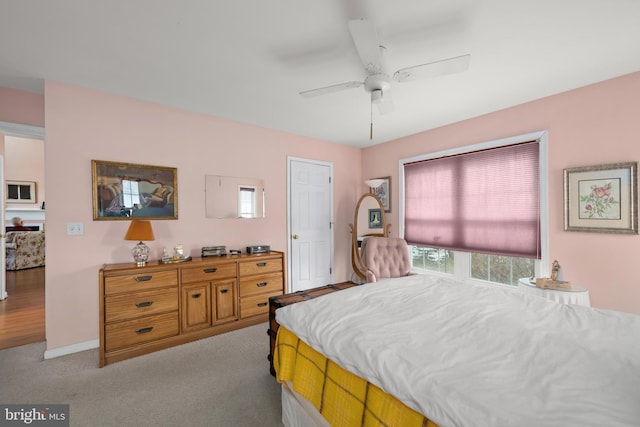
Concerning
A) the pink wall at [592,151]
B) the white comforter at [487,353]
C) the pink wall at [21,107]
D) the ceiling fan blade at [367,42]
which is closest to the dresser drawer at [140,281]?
the white comforter at [487,353]

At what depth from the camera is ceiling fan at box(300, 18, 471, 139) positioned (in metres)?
1.53

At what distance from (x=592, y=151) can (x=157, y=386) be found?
4421mm

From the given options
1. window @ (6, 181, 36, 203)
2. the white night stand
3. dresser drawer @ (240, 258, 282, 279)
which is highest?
window @ (6, 181, 36, 203)

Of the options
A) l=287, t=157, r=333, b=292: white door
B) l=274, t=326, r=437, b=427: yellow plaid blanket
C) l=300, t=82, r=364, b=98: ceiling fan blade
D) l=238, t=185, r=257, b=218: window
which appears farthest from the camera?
l=287, t=157, r=333, b=292: white door

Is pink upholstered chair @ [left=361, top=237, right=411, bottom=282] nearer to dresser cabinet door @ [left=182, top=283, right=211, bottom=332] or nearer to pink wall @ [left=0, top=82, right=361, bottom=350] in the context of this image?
pink wall @ [left=0, top=82, right=361, bottom=350]

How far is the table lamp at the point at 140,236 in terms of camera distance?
265 centimetres

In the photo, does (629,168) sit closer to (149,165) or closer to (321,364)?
(321,364)

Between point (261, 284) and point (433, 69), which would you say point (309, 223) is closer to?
point (261, 284)

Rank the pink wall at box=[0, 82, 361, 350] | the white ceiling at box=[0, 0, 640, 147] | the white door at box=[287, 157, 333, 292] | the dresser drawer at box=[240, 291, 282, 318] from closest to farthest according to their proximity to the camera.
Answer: the white ceiling at box=[0, 0, 640, 147] < the pink wall at box=[0, 82, 361, 350] < the dresser drawer at box=[240, 291, 282, 318] < the white door at box=[287, 157, 333, 292]

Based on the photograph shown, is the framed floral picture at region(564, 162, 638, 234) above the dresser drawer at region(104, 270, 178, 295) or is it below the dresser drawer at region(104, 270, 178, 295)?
above

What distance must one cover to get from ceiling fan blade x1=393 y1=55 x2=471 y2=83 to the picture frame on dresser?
2689mm

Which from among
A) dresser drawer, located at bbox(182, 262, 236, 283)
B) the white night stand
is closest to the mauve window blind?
the white night stand

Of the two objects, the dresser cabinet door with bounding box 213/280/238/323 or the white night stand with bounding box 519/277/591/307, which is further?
the dresser cabinet door with bounding box 213/280/238/323

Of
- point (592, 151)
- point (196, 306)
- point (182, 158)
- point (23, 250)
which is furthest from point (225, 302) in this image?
point (23, 250)
